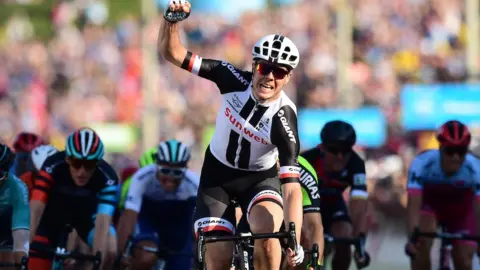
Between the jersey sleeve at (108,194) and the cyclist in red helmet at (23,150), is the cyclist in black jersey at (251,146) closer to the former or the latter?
the jersey sleeve at (108,194)

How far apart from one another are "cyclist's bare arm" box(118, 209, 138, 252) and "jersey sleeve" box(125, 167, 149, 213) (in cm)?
5

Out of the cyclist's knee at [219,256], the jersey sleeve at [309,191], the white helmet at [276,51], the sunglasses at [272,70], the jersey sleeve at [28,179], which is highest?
the white helmet at [276,51]

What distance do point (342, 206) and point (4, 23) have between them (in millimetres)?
20734

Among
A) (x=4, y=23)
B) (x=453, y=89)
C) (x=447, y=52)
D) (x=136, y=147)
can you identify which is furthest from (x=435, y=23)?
(x=4, y=23)

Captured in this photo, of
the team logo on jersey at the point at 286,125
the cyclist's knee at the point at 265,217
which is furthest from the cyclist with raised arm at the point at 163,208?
the team logo on jersey at the point at 286,125

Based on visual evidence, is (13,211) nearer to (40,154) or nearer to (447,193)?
(40,154)

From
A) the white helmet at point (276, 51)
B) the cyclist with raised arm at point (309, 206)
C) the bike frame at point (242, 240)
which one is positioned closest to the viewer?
the bike frame at point (242, 240)

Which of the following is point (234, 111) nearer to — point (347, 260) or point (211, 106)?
point (347, 260)

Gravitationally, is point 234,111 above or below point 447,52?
below

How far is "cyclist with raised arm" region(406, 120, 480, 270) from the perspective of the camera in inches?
495

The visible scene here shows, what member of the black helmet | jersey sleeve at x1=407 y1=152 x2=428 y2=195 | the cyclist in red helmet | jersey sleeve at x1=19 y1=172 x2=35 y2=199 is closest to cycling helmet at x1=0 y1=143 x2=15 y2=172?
jersey sleeve at x1=19 y1=172 x2=35 y2=199

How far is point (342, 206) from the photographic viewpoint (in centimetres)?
1276

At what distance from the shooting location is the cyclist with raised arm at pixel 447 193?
1257 centimetres

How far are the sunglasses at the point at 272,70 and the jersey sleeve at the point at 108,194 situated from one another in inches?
123
